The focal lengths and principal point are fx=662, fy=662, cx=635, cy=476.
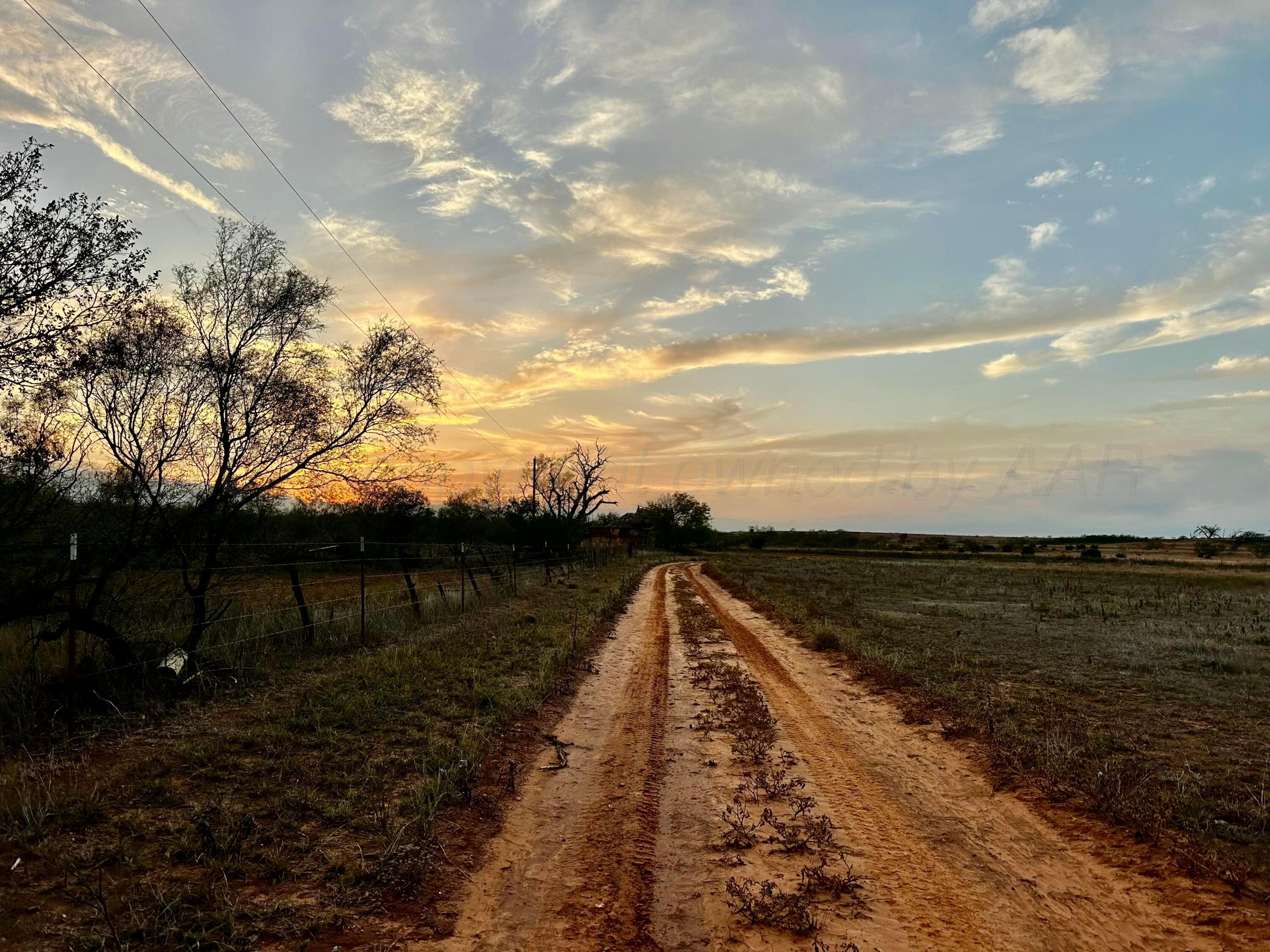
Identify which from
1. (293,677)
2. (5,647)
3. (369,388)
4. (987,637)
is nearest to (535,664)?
(293,677)

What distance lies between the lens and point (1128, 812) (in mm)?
5281

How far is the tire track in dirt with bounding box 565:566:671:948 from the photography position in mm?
3953

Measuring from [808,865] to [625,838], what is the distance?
137 centimetres

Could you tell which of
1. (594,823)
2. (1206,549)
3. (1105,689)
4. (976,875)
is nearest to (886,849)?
(976,875)

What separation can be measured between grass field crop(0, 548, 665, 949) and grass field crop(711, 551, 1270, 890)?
5.31 m

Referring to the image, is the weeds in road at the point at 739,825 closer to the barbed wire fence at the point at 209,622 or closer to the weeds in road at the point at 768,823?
the weeds in road at the point at 768,823

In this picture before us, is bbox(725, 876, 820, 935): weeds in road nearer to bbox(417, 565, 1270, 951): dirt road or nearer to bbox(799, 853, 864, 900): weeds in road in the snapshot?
bbox(417, 565, 1270, 951): dirt road

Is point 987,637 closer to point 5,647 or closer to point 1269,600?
point 5,647

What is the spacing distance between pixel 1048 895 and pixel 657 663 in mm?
8101

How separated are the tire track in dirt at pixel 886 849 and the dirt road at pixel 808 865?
0.01 metres

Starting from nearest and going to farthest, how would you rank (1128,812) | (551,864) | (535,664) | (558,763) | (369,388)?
1. (551,864)
2. (1128,812)
3. (558,763)
4. (535,664)
5. (369,388)

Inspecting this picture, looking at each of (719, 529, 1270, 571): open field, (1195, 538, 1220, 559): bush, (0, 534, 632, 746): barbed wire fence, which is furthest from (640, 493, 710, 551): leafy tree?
(0, 534, 632, 746): barbed wire fence

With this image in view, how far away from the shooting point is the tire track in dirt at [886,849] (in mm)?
3896

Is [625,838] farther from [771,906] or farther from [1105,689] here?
[1105,689]
